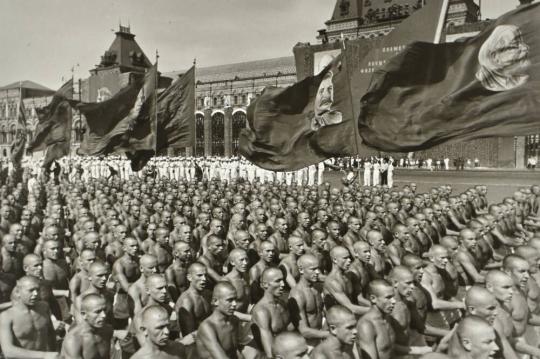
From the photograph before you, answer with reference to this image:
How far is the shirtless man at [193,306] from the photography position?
243 inches

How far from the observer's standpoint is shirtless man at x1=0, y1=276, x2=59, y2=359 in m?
5.46

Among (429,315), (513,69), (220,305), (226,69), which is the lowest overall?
(429,315)

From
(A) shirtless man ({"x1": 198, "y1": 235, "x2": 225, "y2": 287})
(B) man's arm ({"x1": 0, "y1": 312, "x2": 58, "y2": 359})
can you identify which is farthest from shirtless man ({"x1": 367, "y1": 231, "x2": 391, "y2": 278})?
(B) man's arm ({"x1": 0, "y1": 312, "x2": 58, "y2": 359})

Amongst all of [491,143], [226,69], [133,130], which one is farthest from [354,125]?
[226,69]

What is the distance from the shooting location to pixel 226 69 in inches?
3314

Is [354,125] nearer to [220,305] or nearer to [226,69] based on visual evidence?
[220,305]

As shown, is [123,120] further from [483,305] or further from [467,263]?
[483,305]

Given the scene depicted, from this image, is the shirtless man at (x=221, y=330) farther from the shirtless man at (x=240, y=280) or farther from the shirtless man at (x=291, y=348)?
the shirtless man at (x=240, y=280)

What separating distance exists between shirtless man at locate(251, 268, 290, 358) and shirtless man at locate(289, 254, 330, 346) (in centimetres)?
34

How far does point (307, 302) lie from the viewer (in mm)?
6324

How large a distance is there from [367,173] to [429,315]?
2586 cm

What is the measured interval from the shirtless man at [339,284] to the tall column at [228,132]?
60.4 meters

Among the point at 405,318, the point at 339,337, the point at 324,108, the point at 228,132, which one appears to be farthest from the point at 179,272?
the point at 228,132

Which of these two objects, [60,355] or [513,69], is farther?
[513,69]
